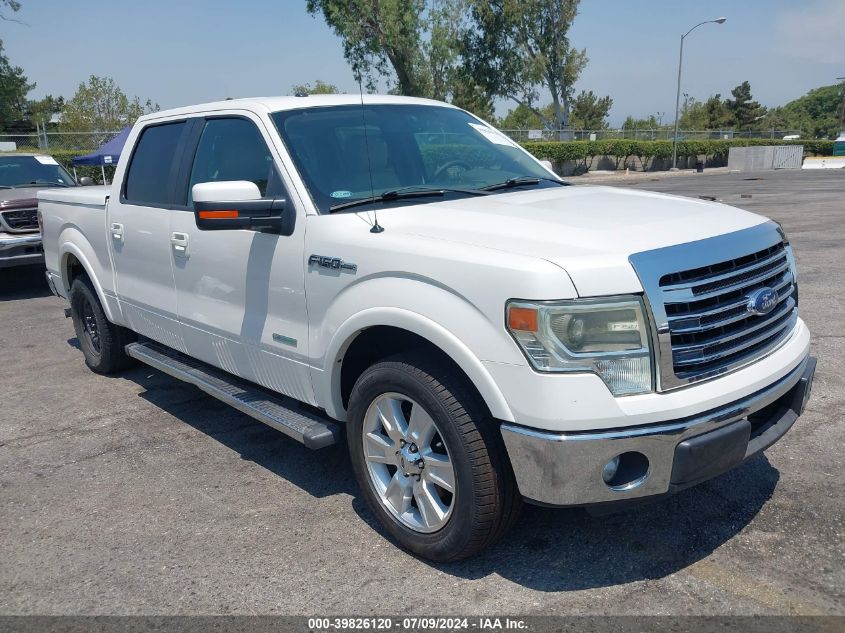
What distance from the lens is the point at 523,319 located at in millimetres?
2654

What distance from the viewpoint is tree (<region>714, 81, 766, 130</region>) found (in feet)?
267

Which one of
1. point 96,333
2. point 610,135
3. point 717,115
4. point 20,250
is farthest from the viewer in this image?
point 717,115

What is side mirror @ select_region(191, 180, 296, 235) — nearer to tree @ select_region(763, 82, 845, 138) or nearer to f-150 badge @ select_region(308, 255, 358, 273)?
f-150 badge @ select_region(308, 255, 358, 273)

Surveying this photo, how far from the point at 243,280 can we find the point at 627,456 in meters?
2.21

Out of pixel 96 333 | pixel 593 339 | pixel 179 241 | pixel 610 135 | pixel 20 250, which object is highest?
pixel 610 135

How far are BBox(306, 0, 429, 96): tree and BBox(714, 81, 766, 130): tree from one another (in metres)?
51.7

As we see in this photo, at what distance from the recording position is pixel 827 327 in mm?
6703

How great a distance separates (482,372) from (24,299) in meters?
9.20

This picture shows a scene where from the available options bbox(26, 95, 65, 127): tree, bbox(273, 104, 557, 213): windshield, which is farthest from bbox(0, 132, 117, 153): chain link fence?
bbox(26, 95, 65, 127): tree

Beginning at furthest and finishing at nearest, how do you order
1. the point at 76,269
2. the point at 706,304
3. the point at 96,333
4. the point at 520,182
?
the point at 76,269 < the point at 96,333 < the point at 520,182 < the point at 706,304

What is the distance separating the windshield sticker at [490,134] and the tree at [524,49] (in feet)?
156

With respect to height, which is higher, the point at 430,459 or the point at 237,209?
the point at 237,209

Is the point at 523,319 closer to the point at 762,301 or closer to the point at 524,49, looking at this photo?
the point at 762,301

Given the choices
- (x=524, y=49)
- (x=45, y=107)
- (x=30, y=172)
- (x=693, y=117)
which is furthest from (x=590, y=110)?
(x=30, y=172)
